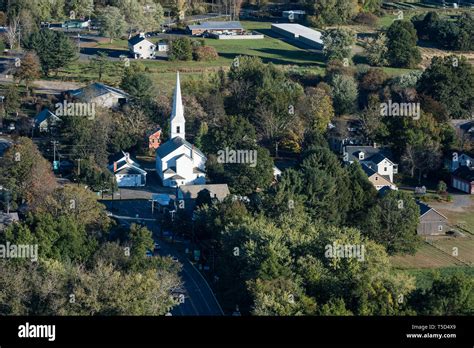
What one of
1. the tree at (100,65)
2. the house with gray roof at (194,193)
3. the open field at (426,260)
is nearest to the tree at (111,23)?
the tree at (100,65)

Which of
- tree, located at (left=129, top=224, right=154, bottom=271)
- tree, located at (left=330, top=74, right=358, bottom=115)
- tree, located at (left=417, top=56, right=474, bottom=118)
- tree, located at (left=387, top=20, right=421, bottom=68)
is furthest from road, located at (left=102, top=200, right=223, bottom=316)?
tree, located at (left=387, top=20, right=421, bottom=68)

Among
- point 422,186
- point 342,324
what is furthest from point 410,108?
point 342,324

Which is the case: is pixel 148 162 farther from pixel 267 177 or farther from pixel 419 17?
pixel 419 17

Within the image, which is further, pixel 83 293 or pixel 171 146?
pixel 171 146

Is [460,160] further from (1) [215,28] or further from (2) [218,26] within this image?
(2) [218,26]

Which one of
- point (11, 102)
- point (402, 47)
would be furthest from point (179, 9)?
point (11, 102)

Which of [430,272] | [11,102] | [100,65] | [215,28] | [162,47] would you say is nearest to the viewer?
[430,272]
